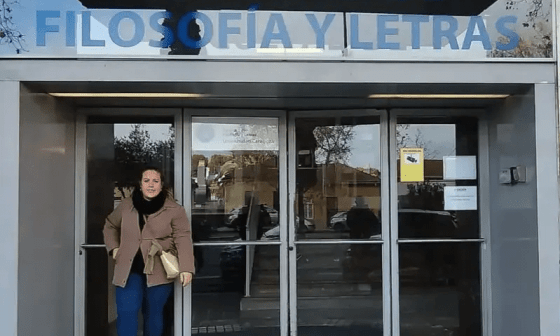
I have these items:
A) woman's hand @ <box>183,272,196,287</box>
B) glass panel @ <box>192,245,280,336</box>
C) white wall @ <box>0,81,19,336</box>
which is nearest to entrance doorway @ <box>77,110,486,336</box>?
glass panel @ <box>192,245,280,336</box>

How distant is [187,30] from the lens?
429cm

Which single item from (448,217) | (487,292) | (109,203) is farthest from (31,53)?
(487,292)

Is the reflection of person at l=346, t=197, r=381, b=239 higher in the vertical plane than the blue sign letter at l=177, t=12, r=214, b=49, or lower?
lower

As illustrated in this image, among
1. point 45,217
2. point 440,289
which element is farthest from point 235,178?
point 440,289

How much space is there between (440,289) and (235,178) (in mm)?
2209

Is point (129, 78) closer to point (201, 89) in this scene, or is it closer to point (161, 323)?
point (201, 89)

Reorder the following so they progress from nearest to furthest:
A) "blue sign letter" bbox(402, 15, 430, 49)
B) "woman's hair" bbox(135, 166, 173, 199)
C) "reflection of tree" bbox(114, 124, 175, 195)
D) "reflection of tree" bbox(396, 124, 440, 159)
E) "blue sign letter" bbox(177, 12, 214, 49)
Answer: "blue sign letter" bbox(177, 12, 214, 49)
"blue sign letter" bbox(402, 15, 430, 49)
"woman's hair" bbox(135, 166, 173, 199)
"reflection of tree" bbox(114, 124, 175, 195)
"reflection of tree" bbox(396, 124, 440, 159)

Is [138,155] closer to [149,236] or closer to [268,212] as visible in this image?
[149,236]

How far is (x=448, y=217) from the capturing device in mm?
5406

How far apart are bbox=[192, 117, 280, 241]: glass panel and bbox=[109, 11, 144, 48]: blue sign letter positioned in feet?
4.01

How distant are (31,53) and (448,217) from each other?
12.6ft

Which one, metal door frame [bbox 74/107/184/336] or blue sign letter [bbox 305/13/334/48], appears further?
metal door frame [bbox 74/107/184/336]

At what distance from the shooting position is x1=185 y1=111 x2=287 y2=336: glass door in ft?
17.4

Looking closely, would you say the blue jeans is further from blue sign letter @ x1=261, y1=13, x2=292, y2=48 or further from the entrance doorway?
blue sign letter @ x1=261, y1=13, x2=292, y2=48
